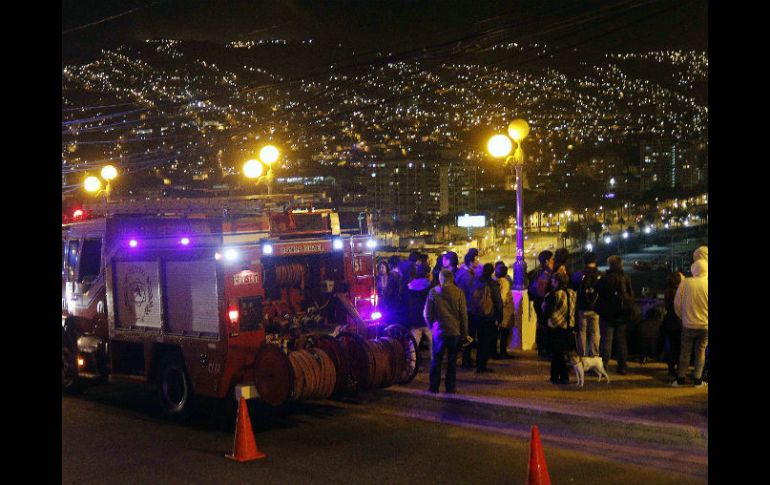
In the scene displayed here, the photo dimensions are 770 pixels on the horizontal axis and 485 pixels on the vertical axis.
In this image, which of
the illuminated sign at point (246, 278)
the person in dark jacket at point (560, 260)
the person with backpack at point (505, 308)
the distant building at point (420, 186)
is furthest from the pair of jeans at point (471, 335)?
the distant building at point (420, 186)

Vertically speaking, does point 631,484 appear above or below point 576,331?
below

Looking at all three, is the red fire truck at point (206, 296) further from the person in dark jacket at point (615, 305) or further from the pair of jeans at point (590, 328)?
the person in dark jacket at point (615, 305)

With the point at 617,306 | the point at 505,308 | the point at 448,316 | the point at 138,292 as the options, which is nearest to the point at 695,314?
the point at 617,306

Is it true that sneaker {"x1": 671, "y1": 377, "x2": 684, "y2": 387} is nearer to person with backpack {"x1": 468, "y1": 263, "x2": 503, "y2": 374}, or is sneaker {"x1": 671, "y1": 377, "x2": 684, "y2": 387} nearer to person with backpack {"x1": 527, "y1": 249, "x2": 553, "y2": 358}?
person with backpack {"x1": 527, "y1": 249, "x2": 553, "y2": 358}

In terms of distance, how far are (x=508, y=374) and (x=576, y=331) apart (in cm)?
121

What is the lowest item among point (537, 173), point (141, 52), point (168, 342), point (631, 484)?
point (631, 484)

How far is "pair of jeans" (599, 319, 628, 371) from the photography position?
11.8 meters

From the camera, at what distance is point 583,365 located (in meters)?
11.2

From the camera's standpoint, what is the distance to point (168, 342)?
35.9 feet
